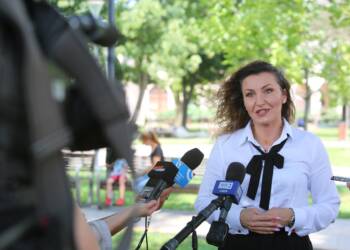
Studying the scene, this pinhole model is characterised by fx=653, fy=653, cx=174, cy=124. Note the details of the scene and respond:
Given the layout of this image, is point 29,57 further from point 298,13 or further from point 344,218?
point 298,13

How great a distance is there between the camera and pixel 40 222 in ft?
3.24

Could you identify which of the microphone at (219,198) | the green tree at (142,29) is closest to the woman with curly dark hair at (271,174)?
the microphone at (219,198)

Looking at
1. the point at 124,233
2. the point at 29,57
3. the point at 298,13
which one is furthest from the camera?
the point at 298,13

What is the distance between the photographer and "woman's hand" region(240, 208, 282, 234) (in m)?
2.97

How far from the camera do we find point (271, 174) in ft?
10.3

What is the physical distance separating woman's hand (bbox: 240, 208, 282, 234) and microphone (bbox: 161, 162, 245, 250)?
0.41 m

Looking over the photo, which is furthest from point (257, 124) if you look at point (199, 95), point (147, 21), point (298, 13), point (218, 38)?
point (199, 95)

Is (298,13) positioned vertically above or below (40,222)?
above

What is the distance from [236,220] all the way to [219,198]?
759mm

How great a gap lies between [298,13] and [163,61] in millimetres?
20110

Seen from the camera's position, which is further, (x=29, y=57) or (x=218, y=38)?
(x=218, y=38)

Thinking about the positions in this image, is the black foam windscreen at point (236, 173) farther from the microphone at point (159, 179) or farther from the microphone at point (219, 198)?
the microphone at point (159, 179)

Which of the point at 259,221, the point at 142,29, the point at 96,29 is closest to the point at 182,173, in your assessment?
the point at 259,221

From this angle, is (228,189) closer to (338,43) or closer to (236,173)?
(236,173)
